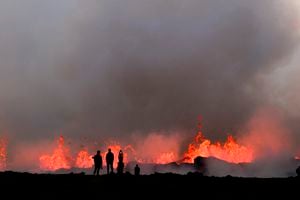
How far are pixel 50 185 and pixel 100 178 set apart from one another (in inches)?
197

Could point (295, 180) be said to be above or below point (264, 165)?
below

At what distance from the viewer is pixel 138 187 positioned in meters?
38.2

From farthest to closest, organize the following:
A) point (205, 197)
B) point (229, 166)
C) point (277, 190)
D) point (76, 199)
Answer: point (229, 166) < point (277, 190) < point (205, 197) < point (76, 199)

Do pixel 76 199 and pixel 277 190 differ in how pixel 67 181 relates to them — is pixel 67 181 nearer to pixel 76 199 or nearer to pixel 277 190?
pixel 76 199

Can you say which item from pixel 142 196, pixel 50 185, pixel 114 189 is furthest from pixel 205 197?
pixel 50 185

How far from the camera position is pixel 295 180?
143ft

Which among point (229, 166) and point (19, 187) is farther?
point (229, 166)

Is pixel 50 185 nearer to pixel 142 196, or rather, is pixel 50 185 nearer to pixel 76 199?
pixel 76 199

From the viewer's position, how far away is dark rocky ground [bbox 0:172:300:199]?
36.0m

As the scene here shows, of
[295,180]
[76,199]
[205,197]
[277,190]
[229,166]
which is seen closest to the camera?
[76,199]

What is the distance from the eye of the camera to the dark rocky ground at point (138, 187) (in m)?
36.0

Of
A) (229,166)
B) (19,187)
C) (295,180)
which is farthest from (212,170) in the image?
(19,187)

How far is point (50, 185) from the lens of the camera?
37719 mm

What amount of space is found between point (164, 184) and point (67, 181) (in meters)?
9.22
